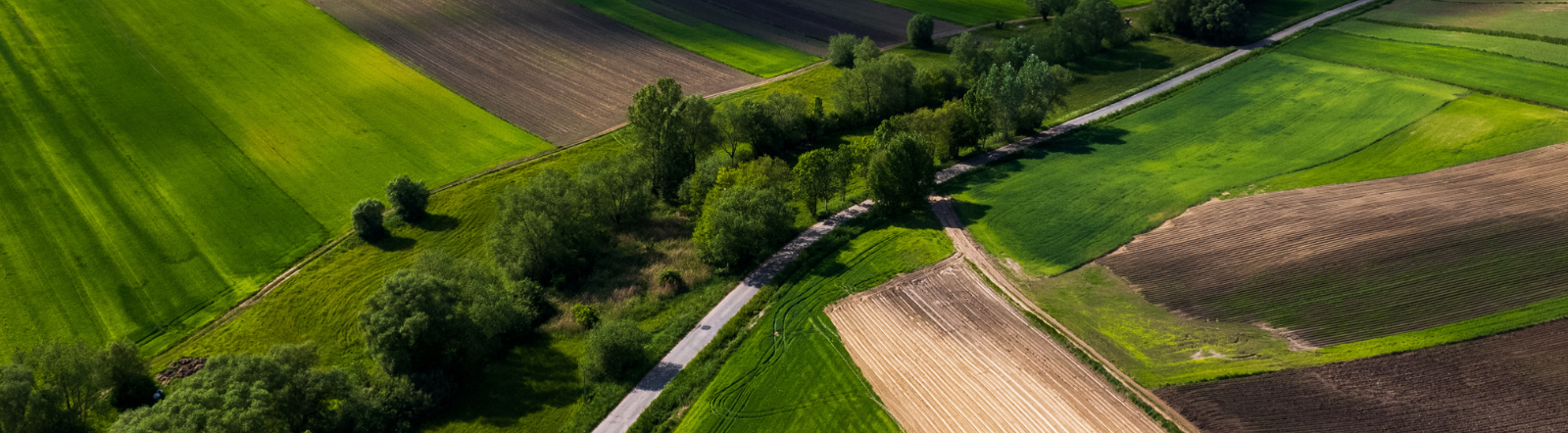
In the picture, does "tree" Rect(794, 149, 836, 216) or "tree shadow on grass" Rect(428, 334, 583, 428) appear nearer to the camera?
"tree shadow on grass" Rect(428, 334, 583, 428)

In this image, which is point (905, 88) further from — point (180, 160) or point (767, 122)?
point (180, 160)

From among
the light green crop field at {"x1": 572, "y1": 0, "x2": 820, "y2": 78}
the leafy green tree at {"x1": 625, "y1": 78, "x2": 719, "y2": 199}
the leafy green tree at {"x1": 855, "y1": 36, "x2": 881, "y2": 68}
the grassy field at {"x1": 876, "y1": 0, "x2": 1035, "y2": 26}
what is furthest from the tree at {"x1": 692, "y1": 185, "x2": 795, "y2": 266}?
the grassy field at {"x1": 876, "y1": 0, "x2": 1035, "y2": 26}

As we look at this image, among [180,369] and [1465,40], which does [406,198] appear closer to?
[180,369]

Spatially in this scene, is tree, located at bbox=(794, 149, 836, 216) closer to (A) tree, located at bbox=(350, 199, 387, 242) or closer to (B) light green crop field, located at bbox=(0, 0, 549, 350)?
(B) light green crop field, located at bbox=(0, 0, 549, 350)

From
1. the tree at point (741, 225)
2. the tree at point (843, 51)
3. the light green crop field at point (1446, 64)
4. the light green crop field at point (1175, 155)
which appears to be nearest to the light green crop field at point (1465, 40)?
the light green crop field at point (1446, 64)

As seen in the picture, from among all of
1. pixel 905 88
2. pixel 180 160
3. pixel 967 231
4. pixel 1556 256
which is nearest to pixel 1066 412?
pixel 967 231

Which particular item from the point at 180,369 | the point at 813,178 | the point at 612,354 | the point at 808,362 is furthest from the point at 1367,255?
the point at 180,369
